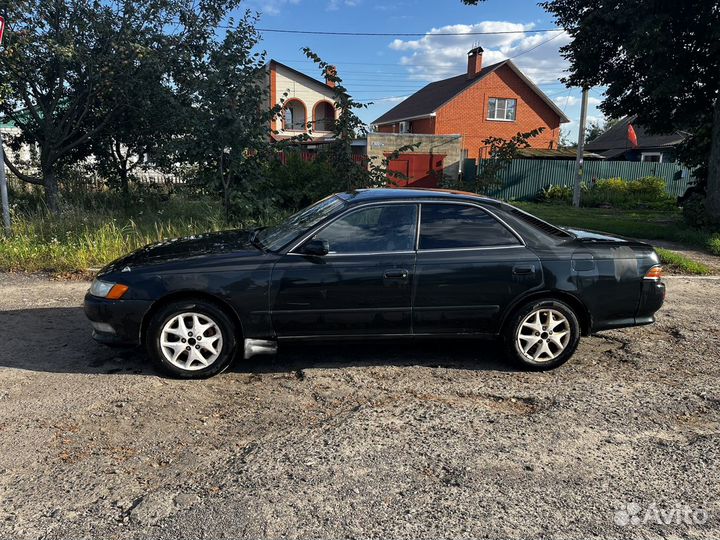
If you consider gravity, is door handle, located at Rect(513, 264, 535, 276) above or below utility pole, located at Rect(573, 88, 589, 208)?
below

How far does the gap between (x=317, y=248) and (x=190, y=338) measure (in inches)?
48.8

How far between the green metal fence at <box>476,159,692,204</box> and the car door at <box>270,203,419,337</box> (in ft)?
69.8

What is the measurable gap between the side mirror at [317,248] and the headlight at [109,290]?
4.83ft

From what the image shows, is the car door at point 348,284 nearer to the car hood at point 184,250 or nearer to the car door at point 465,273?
the car door at point 465,273

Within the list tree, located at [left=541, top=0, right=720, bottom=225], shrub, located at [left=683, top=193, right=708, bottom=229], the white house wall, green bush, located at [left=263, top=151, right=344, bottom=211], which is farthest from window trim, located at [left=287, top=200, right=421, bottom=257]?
the white house wall

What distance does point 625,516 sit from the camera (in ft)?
9.06

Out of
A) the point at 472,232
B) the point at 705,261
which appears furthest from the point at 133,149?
the point at 705,261

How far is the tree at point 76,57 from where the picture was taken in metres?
9.83

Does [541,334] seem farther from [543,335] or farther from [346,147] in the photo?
[346,147]

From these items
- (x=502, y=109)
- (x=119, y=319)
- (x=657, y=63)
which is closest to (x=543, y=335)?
(x=119, y=319)

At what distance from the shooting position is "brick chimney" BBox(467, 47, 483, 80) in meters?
37.9

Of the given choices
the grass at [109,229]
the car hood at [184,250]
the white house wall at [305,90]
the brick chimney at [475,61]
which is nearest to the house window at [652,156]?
the brick chimney at [475,61]

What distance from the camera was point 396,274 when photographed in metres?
4.44

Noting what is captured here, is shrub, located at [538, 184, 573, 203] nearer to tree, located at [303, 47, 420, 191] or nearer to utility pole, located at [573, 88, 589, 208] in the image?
utility pole, located at [573, 88, 589, 208]
